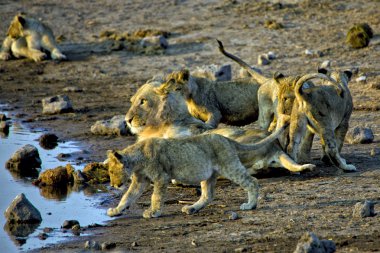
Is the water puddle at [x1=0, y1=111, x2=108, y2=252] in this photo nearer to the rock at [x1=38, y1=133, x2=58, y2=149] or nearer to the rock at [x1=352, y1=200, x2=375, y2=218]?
the rock at [x1=38, y1=133, x2=58, y2=149]

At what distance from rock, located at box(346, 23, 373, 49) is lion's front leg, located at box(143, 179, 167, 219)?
7.66m

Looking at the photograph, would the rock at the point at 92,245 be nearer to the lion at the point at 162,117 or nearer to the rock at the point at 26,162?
the lion at the point at 162,117

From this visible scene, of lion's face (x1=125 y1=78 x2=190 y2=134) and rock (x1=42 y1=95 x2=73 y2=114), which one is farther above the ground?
lion's face (x1=125 y1=78 x2=190 y2=134)

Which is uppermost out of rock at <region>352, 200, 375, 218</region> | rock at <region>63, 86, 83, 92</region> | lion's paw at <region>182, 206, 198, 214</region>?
rock at <region>352, 200, 375, 218</region>

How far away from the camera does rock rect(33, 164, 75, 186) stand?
11.8 m

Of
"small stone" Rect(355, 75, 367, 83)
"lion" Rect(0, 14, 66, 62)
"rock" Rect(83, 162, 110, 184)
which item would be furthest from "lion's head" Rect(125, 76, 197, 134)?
"lion" Rect(0, 14, 66, 62)

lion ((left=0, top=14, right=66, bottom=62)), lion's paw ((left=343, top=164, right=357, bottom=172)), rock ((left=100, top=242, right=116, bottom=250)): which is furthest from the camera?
lion ((left=0, top=14, right=66, bottom=62))

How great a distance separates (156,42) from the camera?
18.3 m

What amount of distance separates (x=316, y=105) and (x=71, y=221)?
2.70 metres

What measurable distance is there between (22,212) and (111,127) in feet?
13.2

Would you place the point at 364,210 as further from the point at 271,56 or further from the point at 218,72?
the point at 271,56

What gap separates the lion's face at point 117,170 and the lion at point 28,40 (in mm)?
10035

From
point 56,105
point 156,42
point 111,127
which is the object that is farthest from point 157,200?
point 156,42

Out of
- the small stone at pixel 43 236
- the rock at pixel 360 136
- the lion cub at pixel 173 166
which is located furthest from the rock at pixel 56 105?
the small stone at pixel 43 236
